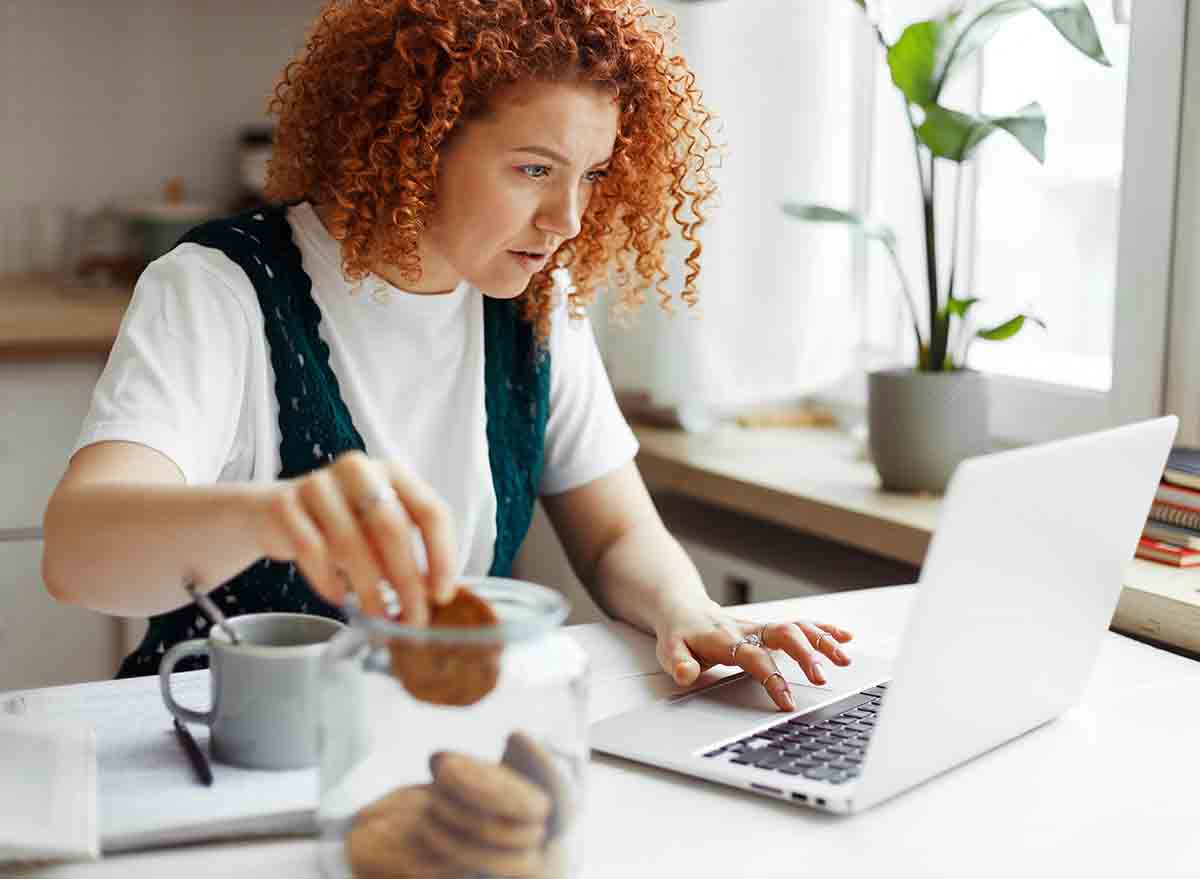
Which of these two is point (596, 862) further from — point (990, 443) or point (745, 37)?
point (745, 37)

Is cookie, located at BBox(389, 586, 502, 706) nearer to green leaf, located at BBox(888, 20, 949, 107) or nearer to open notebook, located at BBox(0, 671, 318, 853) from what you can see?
open notebook, located at BBox(0, 671, 318, 853)

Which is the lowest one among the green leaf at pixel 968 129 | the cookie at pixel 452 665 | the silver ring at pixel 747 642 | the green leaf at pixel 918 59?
the silver ring at pixel 747 642

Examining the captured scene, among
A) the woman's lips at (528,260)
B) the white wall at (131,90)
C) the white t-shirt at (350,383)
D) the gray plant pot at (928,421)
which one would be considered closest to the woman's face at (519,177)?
the woman's lips at (528,260)

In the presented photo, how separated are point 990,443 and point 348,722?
4.42ft

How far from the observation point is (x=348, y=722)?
726mm

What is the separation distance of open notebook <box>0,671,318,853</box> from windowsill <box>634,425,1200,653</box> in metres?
0.81

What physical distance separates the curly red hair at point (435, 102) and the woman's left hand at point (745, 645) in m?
0.35

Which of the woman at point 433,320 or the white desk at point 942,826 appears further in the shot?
the woman at point 433,320

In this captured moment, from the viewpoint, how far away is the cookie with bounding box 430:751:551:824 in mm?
684

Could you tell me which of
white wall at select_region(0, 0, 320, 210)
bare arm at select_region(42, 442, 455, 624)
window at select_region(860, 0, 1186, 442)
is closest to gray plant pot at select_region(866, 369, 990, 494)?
window at select_region(860, 0, 1186, 442)

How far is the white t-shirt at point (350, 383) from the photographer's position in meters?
1.09

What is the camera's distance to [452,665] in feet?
2.24

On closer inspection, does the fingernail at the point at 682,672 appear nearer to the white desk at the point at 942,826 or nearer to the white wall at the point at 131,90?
the white desk at the point at 942,826

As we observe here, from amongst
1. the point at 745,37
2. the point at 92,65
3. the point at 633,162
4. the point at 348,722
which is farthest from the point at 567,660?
the point at 92,65
